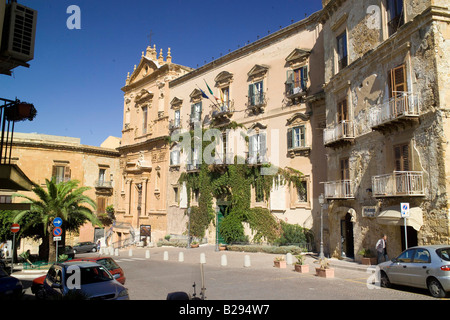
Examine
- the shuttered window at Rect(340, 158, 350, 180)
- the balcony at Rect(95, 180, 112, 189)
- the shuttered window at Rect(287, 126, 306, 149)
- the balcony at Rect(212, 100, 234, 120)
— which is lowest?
the shuttered window at Rect(340, 158, 350, 180)

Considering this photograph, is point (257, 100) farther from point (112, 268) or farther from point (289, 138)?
point (112, 268)

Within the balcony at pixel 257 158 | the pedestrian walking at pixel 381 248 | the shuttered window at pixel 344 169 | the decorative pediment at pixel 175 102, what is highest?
the decorative pediment at pixel 175 102

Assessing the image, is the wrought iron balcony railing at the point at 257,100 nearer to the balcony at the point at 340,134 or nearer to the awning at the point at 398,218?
the balcony at the point at 340,134

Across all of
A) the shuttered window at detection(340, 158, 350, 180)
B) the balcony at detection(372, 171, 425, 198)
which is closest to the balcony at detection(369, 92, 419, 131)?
the balcony at detection(372, 171, 425, 198)

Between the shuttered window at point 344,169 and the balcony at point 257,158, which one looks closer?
the shuttered window at point 344,169

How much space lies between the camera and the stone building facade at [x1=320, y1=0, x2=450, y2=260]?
46.2ft

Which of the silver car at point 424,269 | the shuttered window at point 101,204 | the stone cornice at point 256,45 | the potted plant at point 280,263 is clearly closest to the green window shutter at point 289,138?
the stone cornice at point 256,45

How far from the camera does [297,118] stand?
87.4ft

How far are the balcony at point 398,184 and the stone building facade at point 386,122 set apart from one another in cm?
4

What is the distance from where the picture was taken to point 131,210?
43406 mm

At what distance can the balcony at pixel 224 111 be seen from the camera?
105ft

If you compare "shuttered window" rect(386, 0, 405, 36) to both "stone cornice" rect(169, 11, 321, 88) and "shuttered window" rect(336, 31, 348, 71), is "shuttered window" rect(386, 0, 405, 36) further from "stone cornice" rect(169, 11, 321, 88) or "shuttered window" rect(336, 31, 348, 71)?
"stone cornice" rect(169, 11, 321, 88)

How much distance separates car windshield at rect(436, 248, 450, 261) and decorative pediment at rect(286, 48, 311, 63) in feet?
60.4
